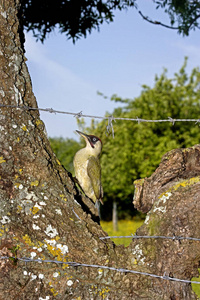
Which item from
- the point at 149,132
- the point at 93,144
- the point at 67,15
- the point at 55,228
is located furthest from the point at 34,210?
the point at 149,132

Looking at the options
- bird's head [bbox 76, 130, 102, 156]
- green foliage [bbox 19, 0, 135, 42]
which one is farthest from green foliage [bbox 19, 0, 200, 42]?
bird's head [bbox 76, 130, 102, 156]

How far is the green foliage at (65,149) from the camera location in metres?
32.5

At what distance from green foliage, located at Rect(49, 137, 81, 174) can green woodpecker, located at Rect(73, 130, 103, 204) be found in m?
25.2

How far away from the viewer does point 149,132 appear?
88.8 ft

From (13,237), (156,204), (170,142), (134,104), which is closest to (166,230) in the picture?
(156,204)

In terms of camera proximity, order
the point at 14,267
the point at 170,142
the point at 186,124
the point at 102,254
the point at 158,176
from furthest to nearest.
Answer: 1. the point at 186,124
2. the point at 170,142
3. the point at 158,176
4. the point at 102,254
5. the point at 14,267

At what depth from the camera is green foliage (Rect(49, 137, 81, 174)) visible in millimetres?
32500

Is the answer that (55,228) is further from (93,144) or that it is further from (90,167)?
(93,144)

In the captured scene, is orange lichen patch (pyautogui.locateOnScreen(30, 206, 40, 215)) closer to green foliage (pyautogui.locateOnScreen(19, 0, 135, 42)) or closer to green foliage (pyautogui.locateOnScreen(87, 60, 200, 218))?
green foliage (pyautogui.locateOnScreen(19, 0, 135, 42))

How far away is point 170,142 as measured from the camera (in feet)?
85.4

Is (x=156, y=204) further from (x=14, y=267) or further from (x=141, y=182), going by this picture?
(x=14, y=267)

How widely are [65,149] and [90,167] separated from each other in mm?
30240

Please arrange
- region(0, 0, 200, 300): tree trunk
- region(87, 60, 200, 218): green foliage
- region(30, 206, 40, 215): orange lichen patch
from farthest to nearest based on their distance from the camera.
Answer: region(87, 60, 200, 218): green foliage → region(30, 206, 40, 215): orange lichen patch → region(0, 0, 200, 300): tree trunk

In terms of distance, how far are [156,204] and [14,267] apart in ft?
4.92
